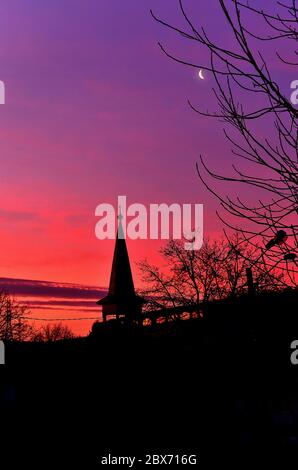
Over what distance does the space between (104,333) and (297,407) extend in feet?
15.9

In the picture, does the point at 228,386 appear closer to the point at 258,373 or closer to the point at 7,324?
the point at 258,373

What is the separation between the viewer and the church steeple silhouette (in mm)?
40719

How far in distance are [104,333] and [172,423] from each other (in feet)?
8.83

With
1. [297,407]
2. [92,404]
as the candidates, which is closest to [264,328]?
[297,407]

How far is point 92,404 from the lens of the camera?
14242mm

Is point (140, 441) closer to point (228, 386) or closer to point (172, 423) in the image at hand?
point (172, 423)

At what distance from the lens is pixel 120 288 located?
42719 millimetres

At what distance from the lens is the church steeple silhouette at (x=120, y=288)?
134 ft
